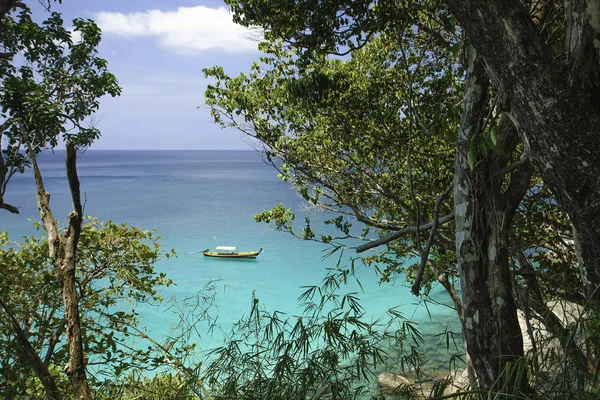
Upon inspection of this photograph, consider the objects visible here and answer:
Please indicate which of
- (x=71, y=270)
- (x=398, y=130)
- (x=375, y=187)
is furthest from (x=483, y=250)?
(x=375, y=187)

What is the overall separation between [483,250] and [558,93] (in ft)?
2.91

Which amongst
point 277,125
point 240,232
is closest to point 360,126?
point 277,125

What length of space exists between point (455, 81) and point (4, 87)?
13.0 ft

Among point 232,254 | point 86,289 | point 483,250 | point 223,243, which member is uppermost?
point 483,250

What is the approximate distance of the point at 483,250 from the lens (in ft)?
6.81

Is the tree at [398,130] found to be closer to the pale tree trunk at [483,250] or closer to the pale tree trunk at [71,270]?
the pale tree trunk at [483,250]

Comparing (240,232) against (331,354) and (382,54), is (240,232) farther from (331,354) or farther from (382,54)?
(331,354)

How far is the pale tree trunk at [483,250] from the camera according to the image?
200 cm

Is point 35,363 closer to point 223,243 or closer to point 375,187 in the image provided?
point 375,187

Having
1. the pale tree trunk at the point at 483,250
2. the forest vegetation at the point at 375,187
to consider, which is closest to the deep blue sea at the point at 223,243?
the pale tree trunk at the point at 483,250

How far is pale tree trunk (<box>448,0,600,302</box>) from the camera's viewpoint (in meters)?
1.31

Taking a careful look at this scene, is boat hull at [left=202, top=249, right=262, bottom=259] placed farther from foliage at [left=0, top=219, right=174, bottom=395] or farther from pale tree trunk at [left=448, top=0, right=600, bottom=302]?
pale tree trunk at [left=448, top=0, right=600, bottom=302]

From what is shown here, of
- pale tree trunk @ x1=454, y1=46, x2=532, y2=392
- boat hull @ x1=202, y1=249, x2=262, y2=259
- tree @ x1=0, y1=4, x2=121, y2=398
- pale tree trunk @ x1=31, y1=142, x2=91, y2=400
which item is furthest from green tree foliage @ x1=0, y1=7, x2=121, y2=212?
boat hull @ x1=202, y1=249, x2=262, y2=259

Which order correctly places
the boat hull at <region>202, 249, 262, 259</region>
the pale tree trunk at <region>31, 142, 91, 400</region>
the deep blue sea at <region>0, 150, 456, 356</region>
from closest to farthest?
the pale tree trunk at <region>31, 142, 91, 400</region>
the deep blue sea at <region>0, 150, 456, 356</region>
the boat hull at <region>202, 249, 262, 259</region>
